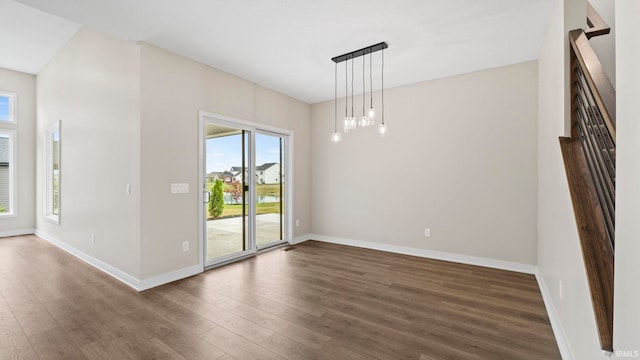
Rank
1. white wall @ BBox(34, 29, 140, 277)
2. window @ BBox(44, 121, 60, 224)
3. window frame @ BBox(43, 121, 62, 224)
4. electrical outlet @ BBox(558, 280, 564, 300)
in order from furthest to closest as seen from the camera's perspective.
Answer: window frame @ BBox(43, 121, 62, 224), window @ BBox(44, 121, 60, 224), white wall @ BBox(34, 29, 140, 277), electrical outlet @ BBox(558, 280, 564, 300)

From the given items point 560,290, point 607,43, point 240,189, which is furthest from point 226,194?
point 607,43

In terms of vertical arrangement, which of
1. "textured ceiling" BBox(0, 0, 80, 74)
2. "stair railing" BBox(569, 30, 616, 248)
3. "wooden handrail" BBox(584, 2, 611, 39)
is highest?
"textured ceiling" BBox(0, 0, 80, 74)

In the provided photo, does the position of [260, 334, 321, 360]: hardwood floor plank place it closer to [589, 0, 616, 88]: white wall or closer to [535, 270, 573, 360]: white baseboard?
[535, 270, 573, 360]: white baseboard

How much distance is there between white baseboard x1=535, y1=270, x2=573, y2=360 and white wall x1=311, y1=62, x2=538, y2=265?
909mm

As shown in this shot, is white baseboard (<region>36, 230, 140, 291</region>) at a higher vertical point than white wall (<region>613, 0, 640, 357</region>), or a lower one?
lower

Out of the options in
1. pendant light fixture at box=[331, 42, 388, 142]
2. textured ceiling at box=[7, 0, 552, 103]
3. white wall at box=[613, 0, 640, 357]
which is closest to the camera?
white wall at box=[613, 0, 640, 357]

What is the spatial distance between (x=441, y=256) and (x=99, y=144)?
5.39 metres

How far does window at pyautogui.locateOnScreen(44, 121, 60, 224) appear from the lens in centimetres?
530

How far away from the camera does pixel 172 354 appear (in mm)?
2020

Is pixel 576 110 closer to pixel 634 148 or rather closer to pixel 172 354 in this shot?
pixel 634 148

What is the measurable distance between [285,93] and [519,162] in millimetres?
4026

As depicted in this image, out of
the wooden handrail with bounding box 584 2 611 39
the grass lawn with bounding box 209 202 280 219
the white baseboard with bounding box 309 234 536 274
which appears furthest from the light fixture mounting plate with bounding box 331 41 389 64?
the white baseboard with bounding box 309 234 536 274

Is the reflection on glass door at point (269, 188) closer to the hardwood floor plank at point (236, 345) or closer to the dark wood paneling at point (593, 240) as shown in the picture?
the hardwood floor plank at point (236, 345)

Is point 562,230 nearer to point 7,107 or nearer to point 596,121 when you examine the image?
point 596,121
